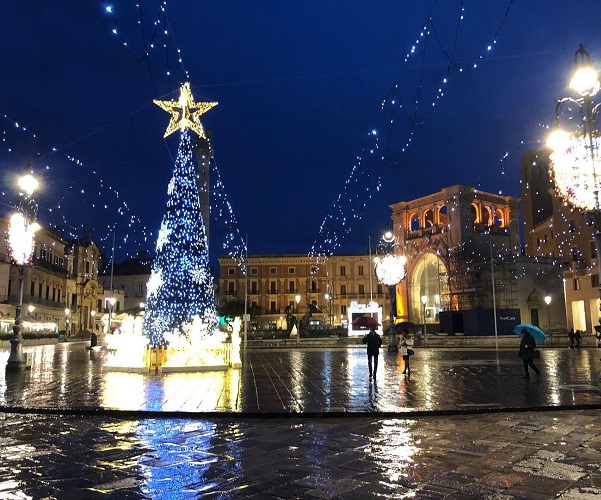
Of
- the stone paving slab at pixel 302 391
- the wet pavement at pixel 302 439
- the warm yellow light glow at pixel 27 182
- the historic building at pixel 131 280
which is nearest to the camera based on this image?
the wet pavement at pixel 302 439

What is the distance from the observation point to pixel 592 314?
1460 inches

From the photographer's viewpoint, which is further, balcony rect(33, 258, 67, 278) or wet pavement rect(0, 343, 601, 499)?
balcony rect(33, 258, 67, 278)

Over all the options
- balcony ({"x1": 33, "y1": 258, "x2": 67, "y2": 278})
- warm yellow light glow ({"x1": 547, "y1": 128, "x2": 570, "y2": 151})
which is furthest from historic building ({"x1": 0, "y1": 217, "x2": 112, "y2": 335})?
warm yellow light glow ({"x1": 547, "y1": 128, "x2": 570, "y2": 151})

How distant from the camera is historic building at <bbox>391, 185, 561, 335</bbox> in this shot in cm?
4178

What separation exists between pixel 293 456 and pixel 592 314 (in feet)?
122

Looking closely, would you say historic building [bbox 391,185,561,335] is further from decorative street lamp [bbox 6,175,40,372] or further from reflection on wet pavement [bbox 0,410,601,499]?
reflection on wet pavement [bbox 0,410,601,499]

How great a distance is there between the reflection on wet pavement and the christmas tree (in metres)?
8.68

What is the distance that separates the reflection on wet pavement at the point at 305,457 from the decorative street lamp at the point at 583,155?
14.8 ft

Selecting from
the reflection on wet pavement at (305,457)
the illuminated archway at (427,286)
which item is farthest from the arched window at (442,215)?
the reflection on wet pavement at (305,457)

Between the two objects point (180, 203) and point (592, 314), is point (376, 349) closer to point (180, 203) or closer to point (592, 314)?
point (180, 203)

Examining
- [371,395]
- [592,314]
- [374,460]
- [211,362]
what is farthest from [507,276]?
[374,460]

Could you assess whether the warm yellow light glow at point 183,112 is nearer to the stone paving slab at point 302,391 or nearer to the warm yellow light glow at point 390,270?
the stone paving slab at point 302,391

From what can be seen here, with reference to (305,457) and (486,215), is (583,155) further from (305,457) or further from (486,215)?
(486,215)

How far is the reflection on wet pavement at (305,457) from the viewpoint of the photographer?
4.86 metres
